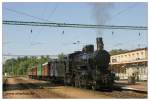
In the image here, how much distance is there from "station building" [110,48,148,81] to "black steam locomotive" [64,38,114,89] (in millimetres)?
8050

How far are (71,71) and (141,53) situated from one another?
28.2 meters

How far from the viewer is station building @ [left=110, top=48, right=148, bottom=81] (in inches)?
1528

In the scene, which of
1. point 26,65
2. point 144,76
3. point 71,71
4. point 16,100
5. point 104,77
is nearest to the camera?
point 16,100

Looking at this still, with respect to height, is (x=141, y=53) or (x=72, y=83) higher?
(x=141, y=53)

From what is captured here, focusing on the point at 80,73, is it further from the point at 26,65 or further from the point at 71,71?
the point at 26,65

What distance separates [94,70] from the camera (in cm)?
2128

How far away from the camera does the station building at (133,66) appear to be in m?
38.8

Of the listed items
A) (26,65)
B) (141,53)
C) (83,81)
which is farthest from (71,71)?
(26,65)

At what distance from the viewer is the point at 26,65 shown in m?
63.5

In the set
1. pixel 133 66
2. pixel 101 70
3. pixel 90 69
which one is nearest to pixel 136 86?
pixel 101 70

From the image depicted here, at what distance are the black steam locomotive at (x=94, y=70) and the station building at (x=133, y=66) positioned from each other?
8050 millimetres

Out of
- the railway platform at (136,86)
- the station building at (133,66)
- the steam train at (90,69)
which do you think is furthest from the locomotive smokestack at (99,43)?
the station building at (133,66)

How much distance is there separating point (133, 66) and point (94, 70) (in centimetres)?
2160

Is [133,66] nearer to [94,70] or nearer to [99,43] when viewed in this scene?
[99,43]
